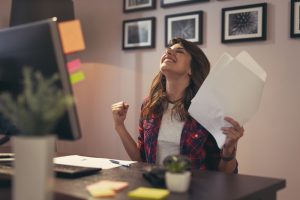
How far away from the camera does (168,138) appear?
67.2 inches

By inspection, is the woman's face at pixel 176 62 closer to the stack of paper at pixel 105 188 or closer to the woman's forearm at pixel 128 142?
the woman's forearm at pixel 128 142

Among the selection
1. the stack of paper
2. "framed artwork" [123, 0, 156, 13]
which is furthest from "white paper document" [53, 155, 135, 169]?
"framed artwork" [123, 0, 156, 13]

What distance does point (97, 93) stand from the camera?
9.49ft

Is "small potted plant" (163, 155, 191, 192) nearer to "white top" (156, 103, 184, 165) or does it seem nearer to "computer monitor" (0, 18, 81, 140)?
"computer monitor" (0, 18, 81, 140)

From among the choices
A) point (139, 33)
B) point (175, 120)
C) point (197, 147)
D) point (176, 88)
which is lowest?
point (197, 147)

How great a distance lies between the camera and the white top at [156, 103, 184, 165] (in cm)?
168

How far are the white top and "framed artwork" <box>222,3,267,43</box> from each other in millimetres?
739

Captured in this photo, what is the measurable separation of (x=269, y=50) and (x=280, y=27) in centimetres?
13

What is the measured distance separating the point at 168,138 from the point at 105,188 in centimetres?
84

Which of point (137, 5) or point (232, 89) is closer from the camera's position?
point (232, 89)

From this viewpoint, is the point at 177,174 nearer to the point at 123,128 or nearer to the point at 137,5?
the point at 123,128

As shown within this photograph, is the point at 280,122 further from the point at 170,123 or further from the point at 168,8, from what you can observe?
the point at 168,8

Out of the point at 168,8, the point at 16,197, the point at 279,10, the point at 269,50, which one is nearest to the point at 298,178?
the point at 269,50

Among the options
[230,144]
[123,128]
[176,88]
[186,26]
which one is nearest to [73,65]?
[230,144]
